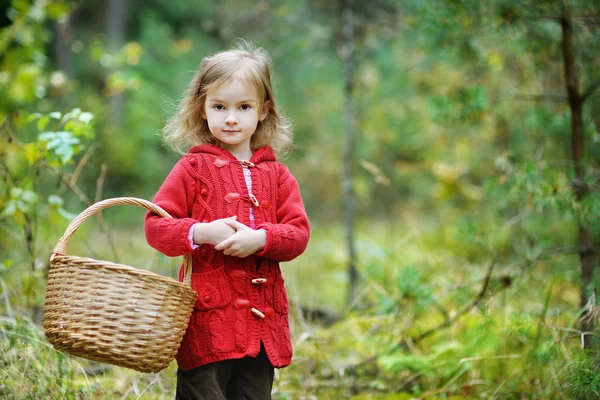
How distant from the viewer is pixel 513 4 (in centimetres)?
343

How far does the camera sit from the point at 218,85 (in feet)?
7.73

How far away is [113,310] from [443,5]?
281cm

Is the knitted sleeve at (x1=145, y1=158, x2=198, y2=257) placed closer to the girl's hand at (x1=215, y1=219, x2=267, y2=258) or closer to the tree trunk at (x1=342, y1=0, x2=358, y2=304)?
the girl's hand at (x1=215, y1=219, x2=267, y2=258)

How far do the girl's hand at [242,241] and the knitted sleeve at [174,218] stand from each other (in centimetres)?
13

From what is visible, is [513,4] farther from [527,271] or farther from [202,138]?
[202,138]

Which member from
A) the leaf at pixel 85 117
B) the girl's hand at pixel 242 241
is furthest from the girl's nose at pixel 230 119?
the leaf at pixel 85 117

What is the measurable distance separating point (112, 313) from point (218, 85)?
0.94 meters

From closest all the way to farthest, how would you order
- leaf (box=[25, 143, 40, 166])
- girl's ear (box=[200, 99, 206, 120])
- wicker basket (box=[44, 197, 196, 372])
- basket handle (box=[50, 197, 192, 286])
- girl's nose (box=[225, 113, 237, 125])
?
wicker basket (box=[44, 197, 196, 372]) < basket handle (box=[50, 197, 192, 286]) < girl's nose (box=[225, 113, 237, 125]) < girl's ear (box=[200, 99, 206, 120]) < leaf (box=[25, 143, 40, 166])

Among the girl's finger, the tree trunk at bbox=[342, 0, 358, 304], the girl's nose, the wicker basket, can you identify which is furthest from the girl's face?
the tree trunk at bbox=[342, 0, 358, 304]

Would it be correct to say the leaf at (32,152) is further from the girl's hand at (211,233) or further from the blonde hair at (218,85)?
the girl's hand at (211,233)

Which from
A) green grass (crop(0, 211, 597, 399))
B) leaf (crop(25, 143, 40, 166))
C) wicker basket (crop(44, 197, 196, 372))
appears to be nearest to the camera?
wicker basket (crop(44, 197, 196, 372))

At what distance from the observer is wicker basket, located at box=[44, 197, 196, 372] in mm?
1989

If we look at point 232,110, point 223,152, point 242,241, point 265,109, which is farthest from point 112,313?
point 265,109

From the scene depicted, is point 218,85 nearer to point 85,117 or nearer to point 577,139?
point 85,117
